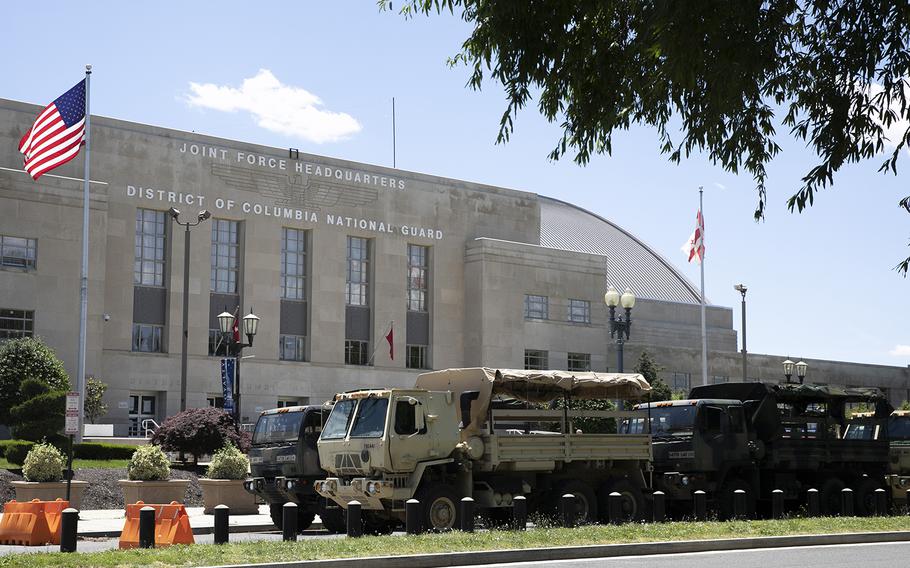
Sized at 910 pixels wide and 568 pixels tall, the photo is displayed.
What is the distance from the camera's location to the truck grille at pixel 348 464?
64.7 feet

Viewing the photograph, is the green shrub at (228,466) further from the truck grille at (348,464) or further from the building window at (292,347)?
the building window at (292,347)

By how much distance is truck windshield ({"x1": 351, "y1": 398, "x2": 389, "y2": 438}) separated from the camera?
775 inches

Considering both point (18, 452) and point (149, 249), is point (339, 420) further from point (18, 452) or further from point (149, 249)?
point (149, 249)

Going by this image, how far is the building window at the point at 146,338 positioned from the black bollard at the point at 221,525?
43.5 metres

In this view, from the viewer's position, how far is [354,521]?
668 inches

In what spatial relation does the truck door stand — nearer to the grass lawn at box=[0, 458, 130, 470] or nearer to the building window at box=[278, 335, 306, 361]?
the grass lawn at box=[0, 458, 130, 470]

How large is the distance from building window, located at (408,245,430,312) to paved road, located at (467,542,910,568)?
5081 cm

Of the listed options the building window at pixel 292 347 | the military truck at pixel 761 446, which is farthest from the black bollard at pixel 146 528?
the building window at pixel 292 347

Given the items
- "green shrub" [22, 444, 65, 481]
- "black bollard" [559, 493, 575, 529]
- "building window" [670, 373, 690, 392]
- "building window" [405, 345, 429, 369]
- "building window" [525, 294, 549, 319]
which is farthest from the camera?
"building window" [670, 373, 690, 392]

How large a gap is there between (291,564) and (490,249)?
180 feet

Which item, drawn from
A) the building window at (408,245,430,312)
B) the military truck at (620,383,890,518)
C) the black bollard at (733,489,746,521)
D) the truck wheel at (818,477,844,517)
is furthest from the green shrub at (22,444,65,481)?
the building window at (408,245,430,312)

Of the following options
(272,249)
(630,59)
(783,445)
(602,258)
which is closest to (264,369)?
(272,249)

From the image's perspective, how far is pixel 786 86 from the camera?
975 centimetres

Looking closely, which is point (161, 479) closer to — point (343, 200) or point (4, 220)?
point (4, 220)
